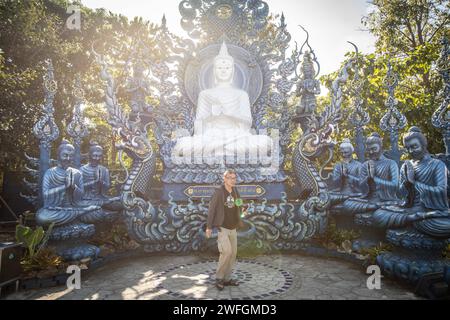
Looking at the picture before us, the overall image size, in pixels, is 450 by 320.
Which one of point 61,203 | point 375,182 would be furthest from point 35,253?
point 375,182

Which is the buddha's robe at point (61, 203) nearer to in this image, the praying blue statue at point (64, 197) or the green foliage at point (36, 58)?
the praying blue statue at point (64, 197)

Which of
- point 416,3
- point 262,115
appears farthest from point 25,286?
point 416,3

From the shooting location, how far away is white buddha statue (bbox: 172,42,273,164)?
772cm

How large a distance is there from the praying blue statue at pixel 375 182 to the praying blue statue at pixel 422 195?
0.97 meters

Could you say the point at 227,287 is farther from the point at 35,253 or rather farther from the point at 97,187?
the point at 97,187

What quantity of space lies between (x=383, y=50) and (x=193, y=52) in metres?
9.78

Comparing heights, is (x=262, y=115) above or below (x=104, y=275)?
above

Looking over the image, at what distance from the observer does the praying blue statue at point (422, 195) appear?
4.58m

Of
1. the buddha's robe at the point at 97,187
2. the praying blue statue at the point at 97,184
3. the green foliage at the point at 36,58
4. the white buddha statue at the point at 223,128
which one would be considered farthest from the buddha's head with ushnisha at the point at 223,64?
the buddha's robe at the point at 97,187

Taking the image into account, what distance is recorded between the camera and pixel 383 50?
13.7m

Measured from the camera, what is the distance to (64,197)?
5.87m

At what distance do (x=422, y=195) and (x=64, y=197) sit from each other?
6.45m

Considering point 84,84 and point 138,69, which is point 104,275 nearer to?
point 138,69

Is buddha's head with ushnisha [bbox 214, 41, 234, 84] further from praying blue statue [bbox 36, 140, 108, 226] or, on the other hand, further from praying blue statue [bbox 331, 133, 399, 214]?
praying blue statue [bbox 36, 140, 108, 226]
